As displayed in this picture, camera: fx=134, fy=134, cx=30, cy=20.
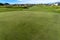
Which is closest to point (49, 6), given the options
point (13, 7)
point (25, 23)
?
point (13, 7)

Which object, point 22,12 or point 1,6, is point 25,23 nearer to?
point 22,12

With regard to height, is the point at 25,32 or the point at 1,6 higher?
the point at 1,6

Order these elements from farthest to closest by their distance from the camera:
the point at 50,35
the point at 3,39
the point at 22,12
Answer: the point at 22,12 < the point at 50,35 < the point at 3,39

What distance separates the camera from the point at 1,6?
10.7 ft

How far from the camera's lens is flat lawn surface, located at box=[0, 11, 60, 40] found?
2224 millimetres

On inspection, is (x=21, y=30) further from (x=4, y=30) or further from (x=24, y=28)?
(x=4, y=30)

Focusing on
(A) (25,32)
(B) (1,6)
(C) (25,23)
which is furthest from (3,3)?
(A) (25,32)

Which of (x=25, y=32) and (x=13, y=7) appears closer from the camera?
(x=25, y=32)

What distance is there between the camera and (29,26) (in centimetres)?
255

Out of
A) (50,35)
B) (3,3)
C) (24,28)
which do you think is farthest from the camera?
(3,3)

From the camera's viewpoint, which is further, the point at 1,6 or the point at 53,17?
the point at 1,6

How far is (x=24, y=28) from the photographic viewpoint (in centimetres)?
247

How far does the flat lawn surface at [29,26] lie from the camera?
87.6 inches

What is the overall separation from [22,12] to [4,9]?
0.43 metres
